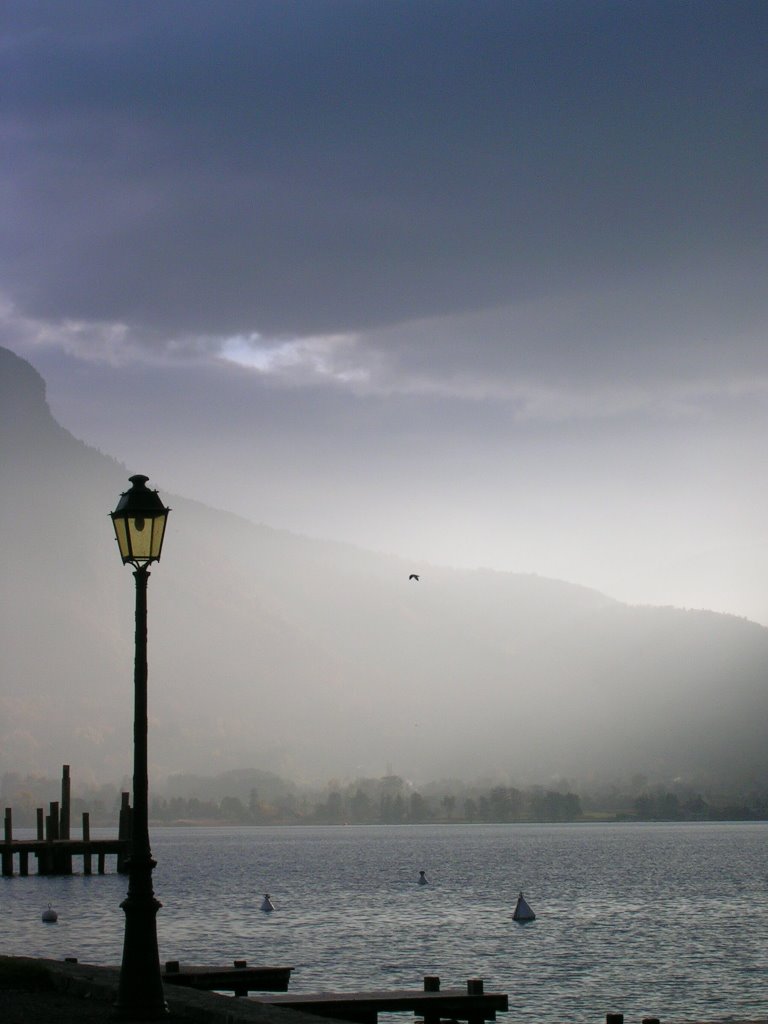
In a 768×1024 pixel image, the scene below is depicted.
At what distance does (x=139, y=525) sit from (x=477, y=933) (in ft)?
181

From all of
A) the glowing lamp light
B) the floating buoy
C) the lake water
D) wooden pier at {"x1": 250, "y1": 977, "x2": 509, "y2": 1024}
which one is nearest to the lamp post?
the glowing lamp light

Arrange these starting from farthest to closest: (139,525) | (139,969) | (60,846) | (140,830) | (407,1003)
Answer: (60,846)
(407,1003)
(139,525)
(140,830)
(139,969)

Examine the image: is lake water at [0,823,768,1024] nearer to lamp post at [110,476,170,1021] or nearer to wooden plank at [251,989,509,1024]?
wooden plank at [251,989,509,1024]

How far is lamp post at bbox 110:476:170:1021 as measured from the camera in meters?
18.1

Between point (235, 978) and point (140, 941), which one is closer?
point (140, 941)

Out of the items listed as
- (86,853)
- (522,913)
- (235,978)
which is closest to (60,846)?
(86,853)

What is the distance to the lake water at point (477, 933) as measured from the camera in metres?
46.4

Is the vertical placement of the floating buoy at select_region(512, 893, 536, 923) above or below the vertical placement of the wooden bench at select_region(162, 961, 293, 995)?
below

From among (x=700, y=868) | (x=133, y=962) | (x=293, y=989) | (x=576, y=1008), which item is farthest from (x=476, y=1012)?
(x=700, y=868)

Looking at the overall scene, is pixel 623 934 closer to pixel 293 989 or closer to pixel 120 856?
pixel 293 989

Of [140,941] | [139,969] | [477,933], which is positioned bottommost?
[477,933]

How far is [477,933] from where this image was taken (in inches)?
2751

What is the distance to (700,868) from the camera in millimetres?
160250

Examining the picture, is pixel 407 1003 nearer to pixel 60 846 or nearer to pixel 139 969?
pixel 139 969
